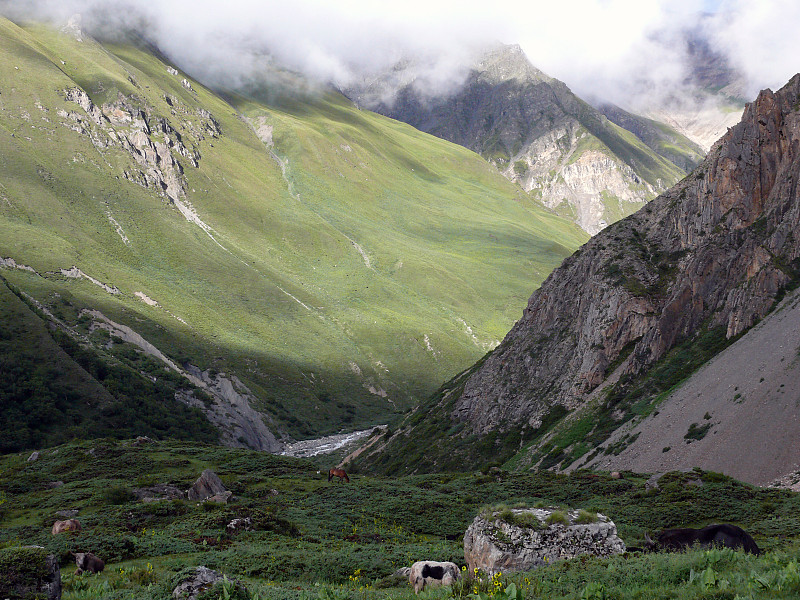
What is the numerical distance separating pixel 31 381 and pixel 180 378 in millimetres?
39034

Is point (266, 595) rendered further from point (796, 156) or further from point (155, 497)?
point (796, 156)

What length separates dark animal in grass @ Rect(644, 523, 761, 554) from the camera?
1848 cm

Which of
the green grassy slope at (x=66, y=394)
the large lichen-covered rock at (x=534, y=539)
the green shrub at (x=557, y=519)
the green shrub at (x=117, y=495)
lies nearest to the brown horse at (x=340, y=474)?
the green shrub at (x=117, y=495)

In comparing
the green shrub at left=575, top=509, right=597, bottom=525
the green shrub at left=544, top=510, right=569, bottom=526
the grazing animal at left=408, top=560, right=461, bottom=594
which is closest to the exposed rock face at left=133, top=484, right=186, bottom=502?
the grazing animal at left=408, top=560, right=461, bottom=594

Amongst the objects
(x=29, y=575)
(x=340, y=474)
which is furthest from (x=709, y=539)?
(x=340, y=474)

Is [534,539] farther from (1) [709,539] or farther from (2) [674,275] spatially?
(2) [674,275]

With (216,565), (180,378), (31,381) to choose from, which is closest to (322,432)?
(180,378)

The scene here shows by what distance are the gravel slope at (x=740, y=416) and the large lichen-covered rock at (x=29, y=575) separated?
40.3m

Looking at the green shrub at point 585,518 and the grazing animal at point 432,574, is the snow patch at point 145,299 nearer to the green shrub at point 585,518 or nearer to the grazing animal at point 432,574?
Result: the grazing animal at point 432,574

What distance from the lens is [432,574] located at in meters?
17.7

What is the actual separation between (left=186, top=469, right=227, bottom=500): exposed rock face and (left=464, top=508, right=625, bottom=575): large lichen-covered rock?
30.6m

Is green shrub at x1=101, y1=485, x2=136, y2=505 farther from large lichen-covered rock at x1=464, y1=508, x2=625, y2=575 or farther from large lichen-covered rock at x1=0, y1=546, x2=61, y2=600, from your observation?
large lichen-covered rock at x1=464, y1=508, x2=625, y2=575

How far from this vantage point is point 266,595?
1473cm

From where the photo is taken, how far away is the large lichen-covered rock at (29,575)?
560 inches
